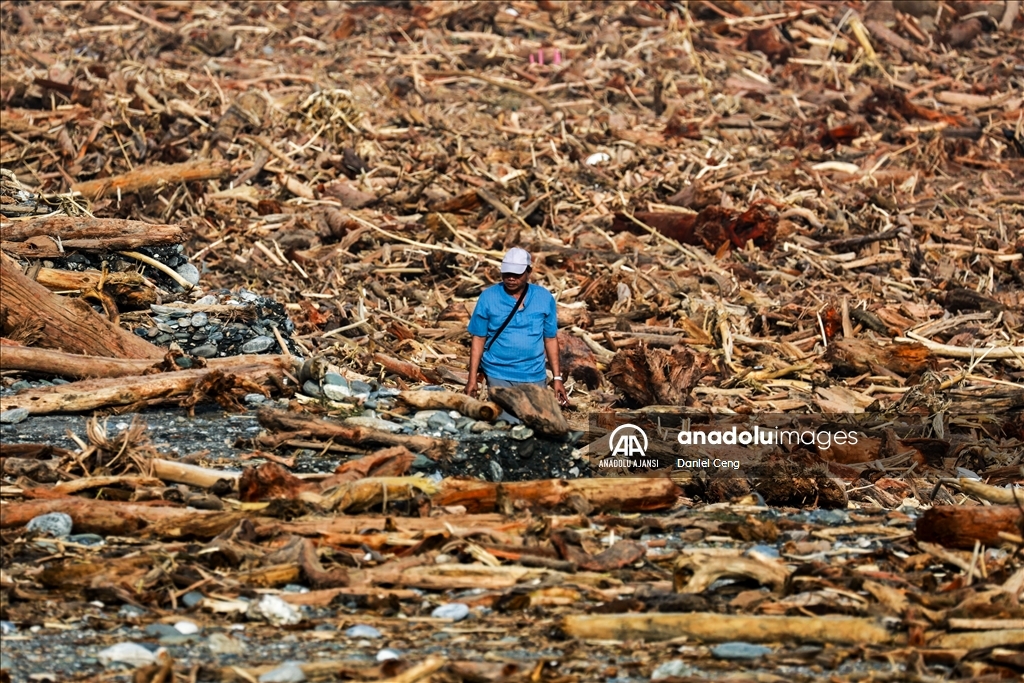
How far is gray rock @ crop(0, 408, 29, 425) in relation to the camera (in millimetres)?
8039

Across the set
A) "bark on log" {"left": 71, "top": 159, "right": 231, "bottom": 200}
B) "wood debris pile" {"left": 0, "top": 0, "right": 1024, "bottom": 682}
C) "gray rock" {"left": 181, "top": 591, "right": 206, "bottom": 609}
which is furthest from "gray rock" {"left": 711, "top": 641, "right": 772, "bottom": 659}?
"bark on log" {"left": 71, "top": 159, "right": 231, "bottom": 200}

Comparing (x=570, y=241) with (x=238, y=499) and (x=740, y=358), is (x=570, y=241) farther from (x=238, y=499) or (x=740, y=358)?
(x=238, y=499)

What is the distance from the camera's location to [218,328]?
404 inches

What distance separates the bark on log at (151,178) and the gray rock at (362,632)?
1028 centimetres

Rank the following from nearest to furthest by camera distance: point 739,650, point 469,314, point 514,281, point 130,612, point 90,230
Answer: point 739,650 < point 130,612 < point 514,281 < point 90,230 < point 469,314

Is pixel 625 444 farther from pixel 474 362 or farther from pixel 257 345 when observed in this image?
pixel 257 345

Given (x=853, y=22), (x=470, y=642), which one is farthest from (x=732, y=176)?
(x=470, y=642)

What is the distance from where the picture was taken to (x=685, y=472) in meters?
8.34

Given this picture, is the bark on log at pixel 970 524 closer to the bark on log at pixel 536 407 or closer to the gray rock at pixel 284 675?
the bark on log at pixel 536 407

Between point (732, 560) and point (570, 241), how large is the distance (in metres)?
8.94

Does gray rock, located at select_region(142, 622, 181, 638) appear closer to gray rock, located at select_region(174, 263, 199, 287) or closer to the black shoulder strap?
the black shoulder strap

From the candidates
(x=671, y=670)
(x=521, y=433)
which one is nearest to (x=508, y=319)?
(x=521, y=433)

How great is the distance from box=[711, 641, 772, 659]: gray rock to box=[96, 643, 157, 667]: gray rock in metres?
2.22

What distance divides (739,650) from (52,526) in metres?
3.24
